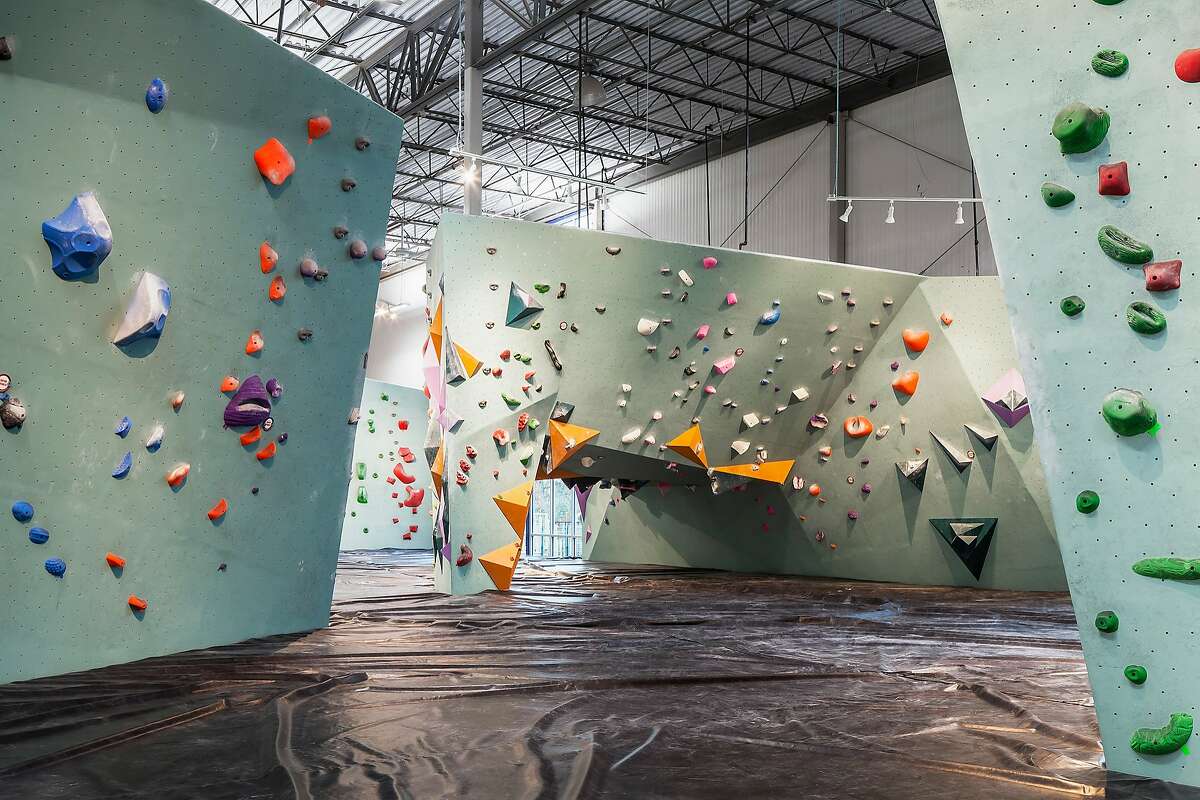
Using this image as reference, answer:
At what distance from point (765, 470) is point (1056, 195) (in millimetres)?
6878

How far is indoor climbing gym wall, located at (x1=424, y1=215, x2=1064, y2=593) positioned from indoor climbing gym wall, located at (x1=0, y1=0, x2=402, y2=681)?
200 cm

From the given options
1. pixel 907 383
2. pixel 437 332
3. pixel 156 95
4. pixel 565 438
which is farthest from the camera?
pixel 907 383

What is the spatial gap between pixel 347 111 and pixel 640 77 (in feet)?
35.5

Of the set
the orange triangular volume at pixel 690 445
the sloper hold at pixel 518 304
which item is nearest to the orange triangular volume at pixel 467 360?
the sloper hold at pixel 518 304

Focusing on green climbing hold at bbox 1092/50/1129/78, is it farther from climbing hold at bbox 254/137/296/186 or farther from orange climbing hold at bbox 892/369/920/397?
orange climbing hold at bbox 892/369/920/397

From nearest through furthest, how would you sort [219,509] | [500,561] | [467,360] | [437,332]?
[219,509]
[467,360]
[437,332]
[500,561]

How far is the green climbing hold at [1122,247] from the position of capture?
2545 mm

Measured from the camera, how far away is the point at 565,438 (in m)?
7.84

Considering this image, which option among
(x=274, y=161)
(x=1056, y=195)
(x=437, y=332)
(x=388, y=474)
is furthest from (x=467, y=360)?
(x=388, y=474)

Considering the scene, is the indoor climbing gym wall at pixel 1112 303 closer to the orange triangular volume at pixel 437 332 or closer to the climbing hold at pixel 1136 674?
the climbing hold at pixel 1136 674

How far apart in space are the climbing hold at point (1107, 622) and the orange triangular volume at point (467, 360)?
5252mm

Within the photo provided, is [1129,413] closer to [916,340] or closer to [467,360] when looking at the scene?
[467,360]

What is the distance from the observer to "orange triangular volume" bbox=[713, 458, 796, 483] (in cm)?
923

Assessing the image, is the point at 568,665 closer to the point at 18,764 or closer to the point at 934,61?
the point at 18,764
